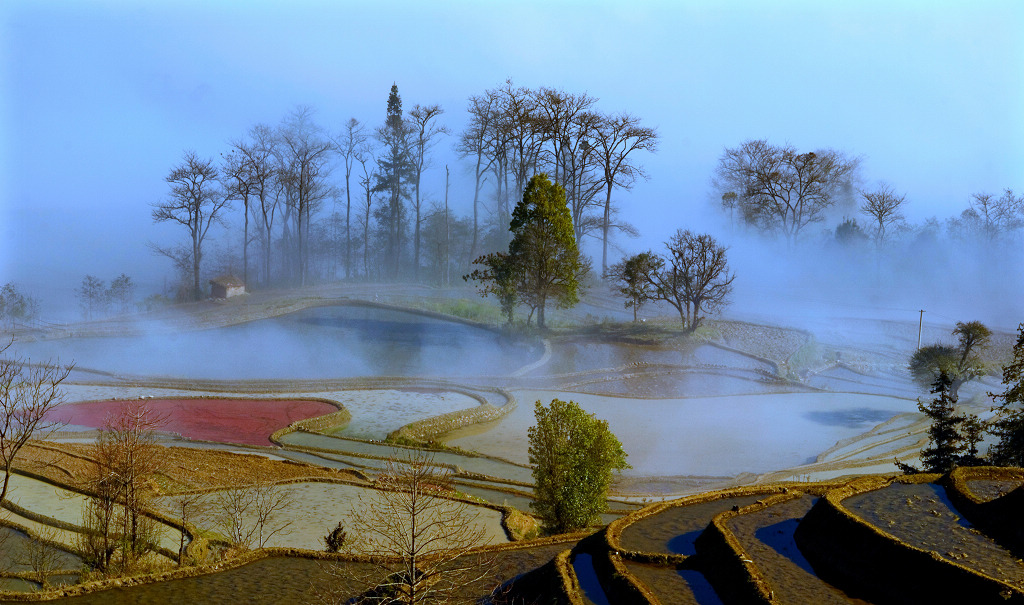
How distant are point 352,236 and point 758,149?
5082 cm

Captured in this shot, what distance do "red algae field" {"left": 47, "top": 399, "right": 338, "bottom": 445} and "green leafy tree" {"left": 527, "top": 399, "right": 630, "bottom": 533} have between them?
13171mm

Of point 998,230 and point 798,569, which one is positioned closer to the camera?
point 798,569

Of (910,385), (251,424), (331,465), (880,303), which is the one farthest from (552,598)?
(880,303)

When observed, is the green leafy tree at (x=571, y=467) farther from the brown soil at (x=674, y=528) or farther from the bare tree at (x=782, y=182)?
the bare tree at (x=782, y=182)

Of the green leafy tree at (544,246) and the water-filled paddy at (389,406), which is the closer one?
the water-filled paddy at (389,406)

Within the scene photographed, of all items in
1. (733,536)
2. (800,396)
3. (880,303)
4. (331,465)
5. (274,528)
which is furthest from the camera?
(880,303)

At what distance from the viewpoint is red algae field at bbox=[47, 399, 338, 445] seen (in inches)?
1080

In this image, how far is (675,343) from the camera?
45.7m

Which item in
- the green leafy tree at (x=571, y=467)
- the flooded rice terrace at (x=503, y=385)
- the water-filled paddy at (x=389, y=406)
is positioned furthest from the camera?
the water-filled paddy at (x=389, y=406)

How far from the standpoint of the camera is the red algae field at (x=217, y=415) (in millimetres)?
27438

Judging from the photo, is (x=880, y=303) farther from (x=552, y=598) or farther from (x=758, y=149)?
(x=552, y=598)

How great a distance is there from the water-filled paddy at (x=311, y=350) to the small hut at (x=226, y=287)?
8353 millimetres

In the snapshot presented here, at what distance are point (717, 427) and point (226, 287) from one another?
41.0 m

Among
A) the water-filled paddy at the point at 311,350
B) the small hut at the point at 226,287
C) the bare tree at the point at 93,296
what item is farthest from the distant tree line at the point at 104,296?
the water-filled paddy at the point at 311,350
